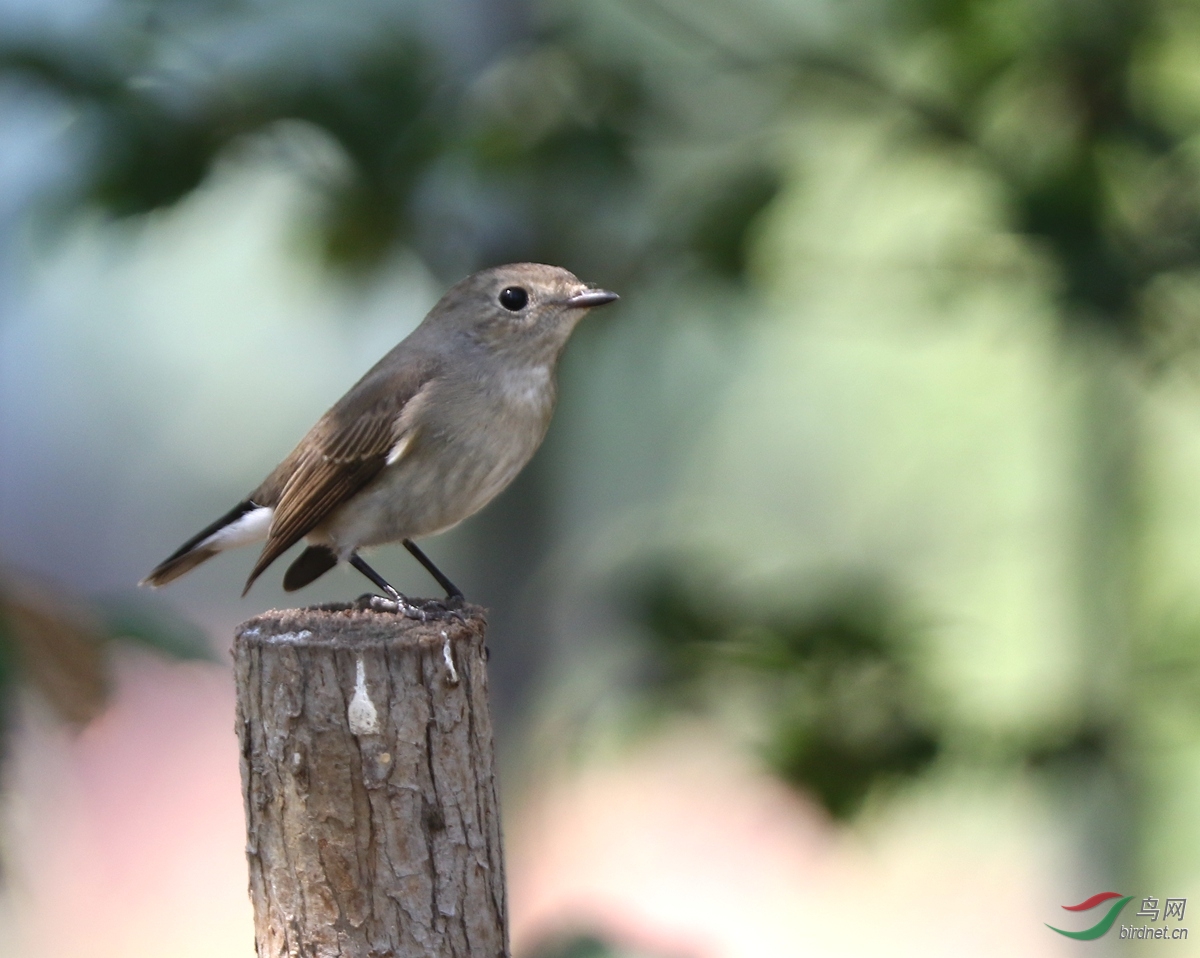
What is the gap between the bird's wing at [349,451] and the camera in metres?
3.15

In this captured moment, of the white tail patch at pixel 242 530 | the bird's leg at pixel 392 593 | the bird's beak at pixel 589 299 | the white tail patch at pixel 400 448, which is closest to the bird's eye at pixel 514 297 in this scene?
the bird's beak at pixel 589 299

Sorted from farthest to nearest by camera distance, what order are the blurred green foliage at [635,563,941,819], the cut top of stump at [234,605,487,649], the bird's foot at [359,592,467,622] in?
the blurred green foliage at [635,563,941,819] → the bird's foot at [359,592,467,622] → the cut top of stump at [234,605,487,649]

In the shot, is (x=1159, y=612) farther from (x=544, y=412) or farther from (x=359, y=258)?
(x=359, y=258)

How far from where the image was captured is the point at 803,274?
13.1 ft

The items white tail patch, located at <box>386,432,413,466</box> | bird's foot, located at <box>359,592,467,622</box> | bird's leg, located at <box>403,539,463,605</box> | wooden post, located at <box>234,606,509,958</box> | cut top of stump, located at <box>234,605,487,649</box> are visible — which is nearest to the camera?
wooden post, located at <box>234,606,509,958</box>

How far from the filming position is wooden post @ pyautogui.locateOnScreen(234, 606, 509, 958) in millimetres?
2230

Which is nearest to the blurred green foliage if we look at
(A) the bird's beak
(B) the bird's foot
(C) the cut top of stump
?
(B) the bird's foot

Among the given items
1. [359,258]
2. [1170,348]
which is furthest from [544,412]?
[1170,348]

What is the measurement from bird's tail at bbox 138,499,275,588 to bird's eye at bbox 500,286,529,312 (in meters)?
0.88

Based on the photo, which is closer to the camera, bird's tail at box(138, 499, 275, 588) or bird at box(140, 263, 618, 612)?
bird at box(140, 263, 618, 612)

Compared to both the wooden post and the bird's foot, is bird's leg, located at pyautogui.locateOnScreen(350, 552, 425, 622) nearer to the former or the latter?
the bird's foot

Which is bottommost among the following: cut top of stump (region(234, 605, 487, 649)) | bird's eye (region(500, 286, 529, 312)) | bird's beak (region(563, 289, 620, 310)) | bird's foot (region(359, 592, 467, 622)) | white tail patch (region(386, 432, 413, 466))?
cut top of stump (region(234, 605, 487, 649))

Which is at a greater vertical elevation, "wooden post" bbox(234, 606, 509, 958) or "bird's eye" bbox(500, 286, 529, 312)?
"bird's eye" bbox(500, 286, 529, 312)

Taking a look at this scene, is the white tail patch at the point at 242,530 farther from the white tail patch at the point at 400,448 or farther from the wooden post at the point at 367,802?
the wooden post at the point at 367,802
